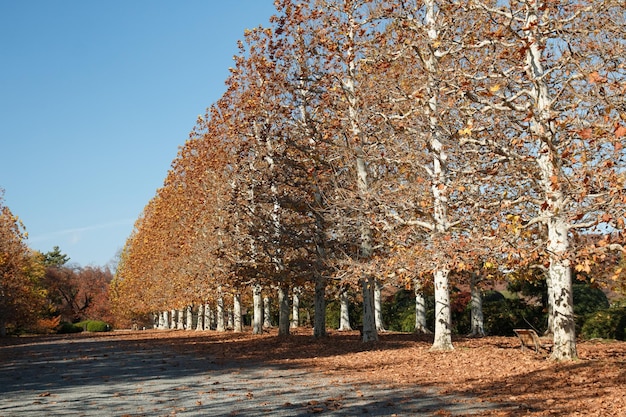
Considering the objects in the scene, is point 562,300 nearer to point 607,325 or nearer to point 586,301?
point 607,325

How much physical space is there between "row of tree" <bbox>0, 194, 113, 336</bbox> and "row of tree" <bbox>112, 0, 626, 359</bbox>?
1815 centimetres

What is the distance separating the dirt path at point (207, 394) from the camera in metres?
9.58

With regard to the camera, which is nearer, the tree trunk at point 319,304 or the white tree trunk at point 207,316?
the tree trunk at point 319,304

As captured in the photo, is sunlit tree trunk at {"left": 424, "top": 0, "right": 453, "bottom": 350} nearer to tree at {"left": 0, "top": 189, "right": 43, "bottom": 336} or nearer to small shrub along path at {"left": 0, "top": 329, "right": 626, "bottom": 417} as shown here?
small shrub along path at {"left": 0, "top": 329, "right": 626, "bottom": 417}

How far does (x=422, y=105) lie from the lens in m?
15.8

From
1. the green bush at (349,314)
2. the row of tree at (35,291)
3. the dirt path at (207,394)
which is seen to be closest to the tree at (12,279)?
the row of tree at (35,291)

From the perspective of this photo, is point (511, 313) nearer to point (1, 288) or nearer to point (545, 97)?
point (545, 97)

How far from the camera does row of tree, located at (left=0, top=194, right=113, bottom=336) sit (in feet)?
152

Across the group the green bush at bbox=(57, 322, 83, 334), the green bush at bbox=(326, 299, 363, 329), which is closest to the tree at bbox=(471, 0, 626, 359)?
the green bush at bbox=(326, 299, 363, 329)

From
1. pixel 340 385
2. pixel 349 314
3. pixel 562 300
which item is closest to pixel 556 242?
pixel 562 300

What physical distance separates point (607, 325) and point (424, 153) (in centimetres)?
1170

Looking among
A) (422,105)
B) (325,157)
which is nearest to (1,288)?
(325,157)

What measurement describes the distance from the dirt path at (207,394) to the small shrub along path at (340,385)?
0.07 feet

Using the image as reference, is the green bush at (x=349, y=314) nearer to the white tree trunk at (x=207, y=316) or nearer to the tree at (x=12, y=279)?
the white tree trunk at (x=207, y=316)
